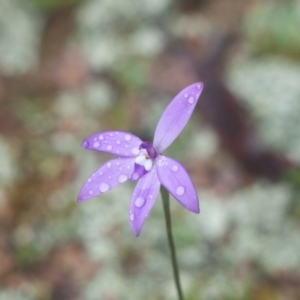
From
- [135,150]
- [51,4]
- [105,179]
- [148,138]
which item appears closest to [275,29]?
[148,138]

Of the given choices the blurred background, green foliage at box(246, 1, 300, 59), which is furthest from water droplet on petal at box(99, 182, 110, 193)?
green foliage at box(246, 1, 300, 59)

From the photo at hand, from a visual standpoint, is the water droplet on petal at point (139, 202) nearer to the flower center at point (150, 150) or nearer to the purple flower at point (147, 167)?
the purple flower at point (147, 167)

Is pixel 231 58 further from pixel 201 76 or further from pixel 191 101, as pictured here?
pixel 191 101

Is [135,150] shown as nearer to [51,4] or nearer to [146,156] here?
[146,156]

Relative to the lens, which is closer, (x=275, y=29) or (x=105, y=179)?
(x=105, y=179)

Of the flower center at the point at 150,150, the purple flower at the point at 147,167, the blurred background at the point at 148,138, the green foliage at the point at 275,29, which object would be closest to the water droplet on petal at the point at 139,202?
the purple flower at the point at 147,167

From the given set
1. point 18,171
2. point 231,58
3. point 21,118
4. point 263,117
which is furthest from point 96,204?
point 231,58

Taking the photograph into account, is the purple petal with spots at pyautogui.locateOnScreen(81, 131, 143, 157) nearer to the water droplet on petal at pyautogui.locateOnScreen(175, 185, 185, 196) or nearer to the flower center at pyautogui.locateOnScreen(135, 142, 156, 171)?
the flower center at pyautogui.locateOnScreen(135, 142, 156, 171)
